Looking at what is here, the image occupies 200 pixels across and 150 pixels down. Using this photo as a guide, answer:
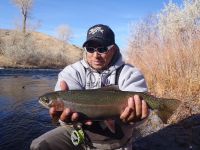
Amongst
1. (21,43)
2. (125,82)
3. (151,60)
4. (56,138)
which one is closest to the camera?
(125,82)

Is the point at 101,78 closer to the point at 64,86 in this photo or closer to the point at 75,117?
the point at 64,86

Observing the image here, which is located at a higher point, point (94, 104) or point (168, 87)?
point (94, 104)

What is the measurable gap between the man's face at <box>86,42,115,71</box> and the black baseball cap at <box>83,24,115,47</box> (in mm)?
53

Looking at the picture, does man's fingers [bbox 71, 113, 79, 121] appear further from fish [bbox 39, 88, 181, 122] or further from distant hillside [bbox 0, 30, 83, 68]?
distant hillside [bbox 0, 30, 83, 68]

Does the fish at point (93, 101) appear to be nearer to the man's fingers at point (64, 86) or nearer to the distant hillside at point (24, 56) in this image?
the man's fingers at point (64, 86)

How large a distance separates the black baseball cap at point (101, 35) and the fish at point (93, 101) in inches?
26.3

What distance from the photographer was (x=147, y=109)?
3221mm

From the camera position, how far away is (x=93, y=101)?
10.3 ft

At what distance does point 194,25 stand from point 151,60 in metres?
1.39

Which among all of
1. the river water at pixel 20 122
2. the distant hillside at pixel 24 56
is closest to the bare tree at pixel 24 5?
the distant hillside at pixel 24 56

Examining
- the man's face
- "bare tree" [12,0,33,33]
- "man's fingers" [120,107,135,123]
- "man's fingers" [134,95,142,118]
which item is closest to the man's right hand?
"man's fingers" [120,107,135,123]

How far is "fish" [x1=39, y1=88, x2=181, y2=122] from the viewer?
3.12 metres

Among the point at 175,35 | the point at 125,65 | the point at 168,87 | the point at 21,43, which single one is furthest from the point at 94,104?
the point at 21,43

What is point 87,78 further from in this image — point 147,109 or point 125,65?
point 147,109
